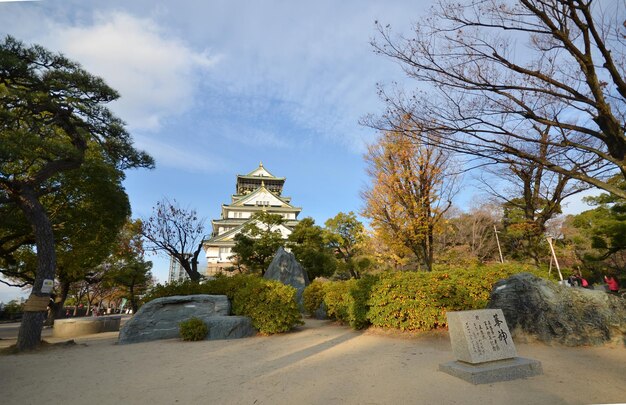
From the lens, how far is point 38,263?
738 cm

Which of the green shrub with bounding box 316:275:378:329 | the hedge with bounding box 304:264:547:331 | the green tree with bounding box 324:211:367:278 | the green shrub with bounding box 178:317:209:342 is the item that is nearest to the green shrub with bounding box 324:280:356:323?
the green shrub with bounding box 316:275:378:329

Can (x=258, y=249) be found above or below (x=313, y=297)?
above

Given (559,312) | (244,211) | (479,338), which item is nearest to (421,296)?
(559,312)

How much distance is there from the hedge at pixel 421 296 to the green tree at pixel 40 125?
7178 millimetres

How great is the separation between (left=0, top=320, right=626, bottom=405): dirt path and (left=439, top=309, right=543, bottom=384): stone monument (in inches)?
4.5

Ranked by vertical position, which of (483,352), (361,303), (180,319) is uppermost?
(361,303)

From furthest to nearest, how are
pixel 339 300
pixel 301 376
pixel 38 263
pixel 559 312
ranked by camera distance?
pixel 339 300, pixel 38 263, pixel 559 312, pixel 301 376

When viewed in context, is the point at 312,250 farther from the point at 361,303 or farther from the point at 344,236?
the point at 361,303

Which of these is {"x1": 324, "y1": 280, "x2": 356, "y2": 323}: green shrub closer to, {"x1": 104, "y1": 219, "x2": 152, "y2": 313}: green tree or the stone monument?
the stone monument

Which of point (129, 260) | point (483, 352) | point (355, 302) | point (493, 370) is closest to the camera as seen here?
point (493, 370)

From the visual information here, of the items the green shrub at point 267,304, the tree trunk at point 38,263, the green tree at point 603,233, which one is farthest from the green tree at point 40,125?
the green tree at point 603,233

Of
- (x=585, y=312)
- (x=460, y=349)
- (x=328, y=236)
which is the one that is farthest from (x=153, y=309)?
(x=328, y=236)

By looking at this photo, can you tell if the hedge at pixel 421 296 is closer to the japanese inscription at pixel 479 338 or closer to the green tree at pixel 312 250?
the japanese inscription at pixel 479 338

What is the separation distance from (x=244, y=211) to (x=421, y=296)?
34674 mm
